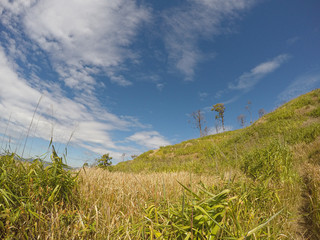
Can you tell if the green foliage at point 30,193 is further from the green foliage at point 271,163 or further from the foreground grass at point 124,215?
the green foliage at point 271,163

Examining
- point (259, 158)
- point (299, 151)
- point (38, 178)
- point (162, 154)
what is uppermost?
→ point (162, 154)

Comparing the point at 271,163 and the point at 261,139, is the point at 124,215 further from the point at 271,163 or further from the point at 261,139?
the point at 261,139

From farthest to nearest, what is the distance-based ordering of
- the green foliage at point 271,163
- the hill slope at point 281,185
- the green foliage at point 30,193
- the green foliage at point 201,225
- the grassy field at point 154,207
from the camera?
1. the green foliage at point 271,163
2. the hill slope at point 281,185
3. the green foliage at point 30,193
4. the grassy field at point 154,207
5. the green foliage at point 201,225

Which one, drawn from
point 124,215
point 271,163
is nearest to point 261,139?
point 271,163

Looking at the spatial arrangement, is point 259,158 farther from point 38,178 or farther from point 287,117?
point 287,117

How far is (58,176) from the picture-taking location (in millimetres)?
2287

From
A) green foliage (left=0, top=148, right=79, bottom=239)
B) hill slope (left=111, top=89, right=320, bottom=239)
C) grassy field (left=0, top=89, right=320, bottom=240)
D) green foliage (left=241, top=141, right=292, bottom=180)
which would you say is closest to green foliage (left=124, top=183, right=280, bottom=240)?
grassy field (left=0, top=89, right=320, bottom=240)

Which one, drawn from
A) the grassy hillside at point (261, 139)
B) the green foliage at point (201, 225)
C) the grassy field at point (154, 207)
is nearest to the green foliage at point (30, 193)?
A: the grassy field at point (154, 207)

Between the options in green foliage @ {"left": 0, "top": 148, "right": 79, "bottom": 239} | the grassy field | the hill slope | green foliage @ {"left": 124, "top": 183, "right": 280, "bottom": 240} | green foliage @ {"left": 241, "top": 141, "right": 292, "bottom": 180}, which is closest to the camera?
green foliage @ {"left": 124, "top": 183, "right": 280, "bottom": 240}

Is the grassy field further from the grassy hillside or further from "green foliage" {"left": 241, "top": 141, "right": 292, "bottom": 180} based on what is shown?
the grassy hillside

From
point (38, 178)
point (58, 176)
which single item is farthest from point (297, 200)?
Answer: point (38, 178)

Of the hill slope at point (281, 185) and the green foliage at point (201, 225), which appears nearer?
the green foliage at point (201, 225)

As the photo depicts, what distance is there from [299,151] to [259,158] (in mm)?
2231

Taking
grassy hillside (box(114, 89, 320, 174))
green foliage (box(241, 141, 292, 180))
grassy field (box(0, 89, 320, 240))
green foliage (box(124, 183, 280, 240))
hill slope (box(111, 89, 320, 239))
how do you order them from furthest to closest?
grassy hillside (box(114, 89, 320, 174)) → green foliage (box(241, 141, 292, 180)) → hill slope (box(111, 89, 320, 239)) → grassy field (box(0, 89, 320, 240)) → green foliage (box(124, 183, 280, 240))
